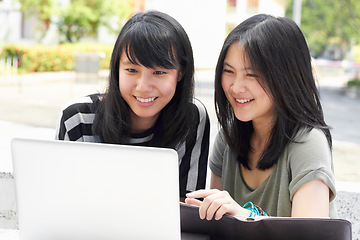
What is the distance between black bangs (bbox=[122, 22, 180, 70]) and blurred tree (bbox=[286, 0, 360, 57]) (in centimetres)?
1458

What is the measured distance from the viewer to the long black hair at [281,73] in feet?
5.12

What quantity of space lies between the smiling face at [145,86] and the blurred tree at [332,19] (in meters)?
14.6

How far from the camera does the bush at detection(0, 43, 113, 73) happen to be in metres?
13.6

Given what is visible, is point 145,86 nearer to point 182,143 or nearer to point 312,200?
point 182,143

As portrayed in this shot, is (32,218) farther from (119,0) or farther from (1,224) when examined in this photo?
(119,0)

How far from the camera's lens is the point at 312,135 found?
158 cm

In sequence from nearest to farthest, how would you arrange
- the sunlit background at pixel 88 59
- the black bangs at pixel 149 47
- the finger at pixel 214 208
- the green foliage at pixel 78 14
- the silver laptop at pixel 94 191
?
1. the silver laptop at pixel 94 191
2. the finger at pixel 214 208
3. the black bangs at pixel 149 47
4. the sunlit background at pixel 88 59
5. the green foliage at pixel 78 14

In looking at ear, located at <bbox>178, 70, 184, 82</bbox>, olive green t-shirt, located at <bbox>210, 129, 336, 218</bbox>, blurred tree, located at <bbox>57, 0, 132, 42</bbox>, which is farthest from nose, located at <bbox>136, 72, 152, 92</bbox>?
blurred tree, located at <bbox>57, 0, 132, 42</bbox>

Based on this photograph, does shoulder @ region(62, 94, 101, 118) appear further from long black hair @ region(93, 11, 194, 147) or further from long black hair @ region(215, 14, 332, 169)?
long black hair @ region(215, 14, 332, 169)

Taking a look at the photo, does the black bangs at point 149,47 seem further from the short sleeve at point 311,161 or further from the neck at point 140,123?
the short sleeve at point 311,161

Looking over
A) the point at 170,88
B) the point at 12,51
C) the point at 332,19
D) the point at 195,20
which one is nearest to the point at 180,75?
the point at 170,88

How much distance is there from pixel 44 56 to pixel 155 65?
1333 cm

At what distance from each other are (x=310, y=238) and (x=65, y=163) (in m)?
0.55

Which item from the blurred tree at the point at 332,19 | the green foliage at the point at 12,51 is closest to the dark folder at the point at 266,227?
the green foliage at the point at 12,51
